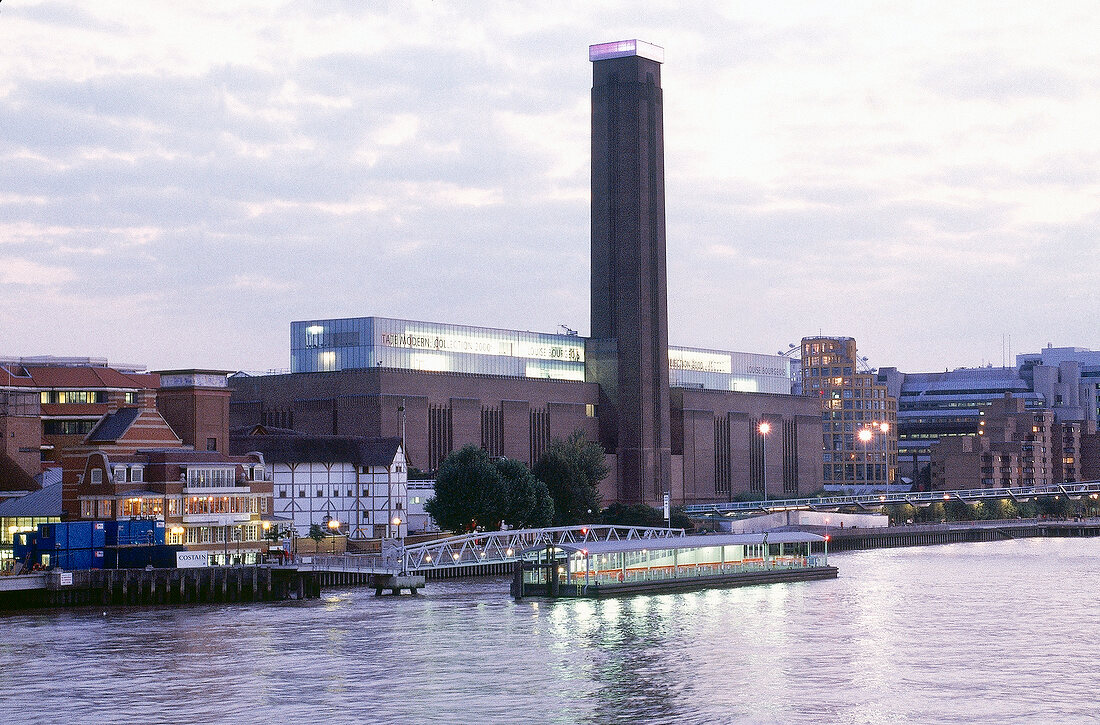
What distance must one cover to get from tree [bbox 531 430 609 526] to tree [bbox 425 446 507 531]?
21.5 metres

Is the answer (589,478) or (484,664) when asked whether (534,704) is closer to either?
(484,664)

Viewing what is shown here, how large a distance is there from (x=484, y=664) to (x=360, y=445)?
275 feet

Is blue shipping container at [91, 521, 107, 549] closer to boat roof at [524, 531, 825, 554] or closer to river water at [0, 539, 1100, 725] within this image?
river water at [0, 539, 1100, 725]

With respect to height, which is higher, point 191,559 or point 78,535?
point 78,535

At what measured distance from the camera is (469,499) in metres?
155

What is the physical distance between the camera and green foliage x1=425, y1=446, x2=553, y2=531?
155 m

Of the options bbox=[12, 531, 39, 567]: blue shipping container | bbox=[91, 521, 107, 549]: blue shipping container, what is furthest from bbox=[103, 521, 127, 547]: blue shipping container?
bbox=[12, 531, 39, 567]: blue shipping container

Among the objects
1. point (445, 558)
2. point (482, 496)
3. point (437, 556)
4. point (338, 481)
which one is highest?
point (338, 481)

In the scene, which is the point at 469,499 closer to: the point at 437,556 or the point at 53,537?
the point at 437,556

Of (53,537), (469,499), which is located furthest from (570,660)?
(469,499)

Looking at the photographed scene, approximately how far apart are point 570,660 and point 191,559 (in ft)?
171

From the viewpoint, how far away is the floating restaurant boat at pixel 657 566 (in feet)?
378

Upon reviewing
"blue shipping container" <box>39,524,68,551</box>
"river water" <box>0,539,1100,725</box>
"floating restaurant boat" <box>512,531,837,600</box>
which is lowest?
"river water" <box>0,539,1100,725</box>

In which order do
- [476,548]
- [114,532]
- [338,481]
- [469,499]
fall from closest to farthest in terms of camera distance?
→ 1. [114,532]
2. [476,548]
3. [469,499]
4. [338,481]
